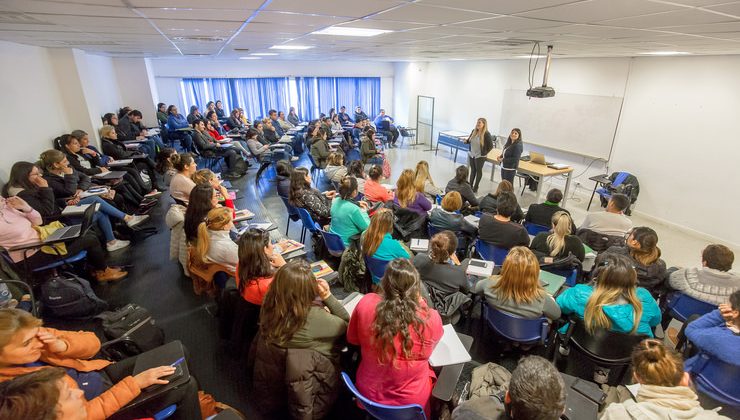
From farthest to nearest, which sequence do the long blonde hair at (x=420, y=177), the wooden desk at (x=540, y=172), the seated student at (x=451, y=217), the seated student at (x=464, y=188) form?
the wooden desk at (x=540, y=172) → the seated student at (x=464, y=188) → the long blonde hair at (x=420, y=177) → the seated student at (x=451, y=217)

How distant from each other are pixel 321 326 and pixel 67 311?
282 cm

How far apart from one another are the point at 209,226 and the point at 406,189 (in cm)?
229

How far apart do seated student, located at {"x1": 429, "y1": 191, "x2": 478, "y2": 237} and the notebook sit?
197 centimetres

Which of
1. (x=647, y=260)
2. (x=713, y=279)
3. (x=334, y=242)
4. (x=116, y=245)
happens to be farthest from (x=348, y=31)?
(x=116, y=245)

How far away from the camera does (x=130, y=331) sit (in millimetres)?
2521

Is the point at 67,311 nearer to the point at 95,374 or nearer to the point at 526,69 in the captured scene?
the point at 95,374

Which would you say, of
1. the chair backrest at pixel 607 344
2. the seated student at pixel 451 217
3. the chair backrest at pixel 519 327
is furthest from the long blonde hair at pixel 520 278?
the seated student at pixel 451 217

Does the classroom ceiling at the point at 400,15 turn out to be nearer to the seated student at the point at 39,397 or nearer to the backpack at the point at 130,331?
the seated student at the point at 39,397

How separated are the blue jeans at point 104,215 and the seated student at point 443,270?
4239 mm

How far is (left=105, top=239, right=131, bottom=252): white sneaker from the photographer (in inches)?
181

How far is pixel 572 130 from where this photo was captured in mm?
7637

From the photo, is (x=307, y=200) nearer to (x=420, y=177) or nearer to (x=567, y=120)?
(x=420, y=177)

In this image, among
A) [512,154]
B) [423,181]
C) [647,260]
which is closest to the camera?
[647,260]

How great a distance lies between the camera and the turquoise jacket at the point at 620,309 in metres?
2.33
